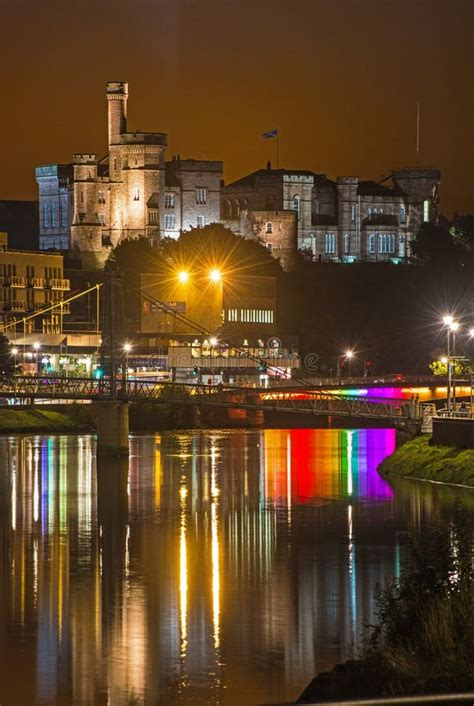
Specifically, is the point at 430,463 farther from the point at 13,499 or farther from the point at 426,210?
the point at 426,210

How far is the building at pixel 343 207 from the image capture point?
162 m

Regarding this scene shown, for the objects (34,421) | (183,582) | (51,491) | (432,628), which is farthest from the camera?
(34,421)

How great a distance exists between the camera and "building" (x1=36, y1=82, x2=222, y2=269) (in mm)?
146625

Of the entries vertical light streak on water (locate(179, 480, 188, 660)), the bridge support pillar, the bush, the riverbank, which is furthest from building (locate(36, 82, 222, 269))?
the bush

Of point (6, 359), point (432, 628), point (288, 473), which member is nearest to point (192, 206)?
point (6, 359)

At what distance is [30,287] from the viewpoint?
121625 mm

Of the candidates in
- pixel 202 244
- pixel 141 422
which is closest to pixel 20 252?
pixel 202 244

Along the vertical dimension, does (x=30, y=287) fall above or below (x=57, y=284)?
below

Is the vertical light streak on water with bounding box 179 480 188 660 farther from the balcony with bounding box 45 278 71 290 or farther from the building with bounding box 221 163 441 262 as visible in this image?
the building with bounding box 221 163 441 262

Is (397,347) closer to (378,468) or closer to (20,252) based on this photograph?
(20,252)

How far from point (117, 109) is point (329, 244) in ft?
89.0

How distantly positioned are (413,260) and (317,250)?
15210mm

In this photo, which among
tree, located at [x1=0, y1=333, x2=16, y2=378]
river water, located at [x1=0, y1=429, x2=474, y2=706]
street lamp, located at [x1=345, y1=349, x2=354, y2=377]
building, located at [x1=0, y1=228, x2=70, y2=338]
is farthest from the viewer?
building, located at [x1=0, y1=228, x2=70, y2=338]

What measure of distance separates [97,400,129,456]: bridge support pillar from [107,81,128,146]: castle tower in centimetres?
8934
